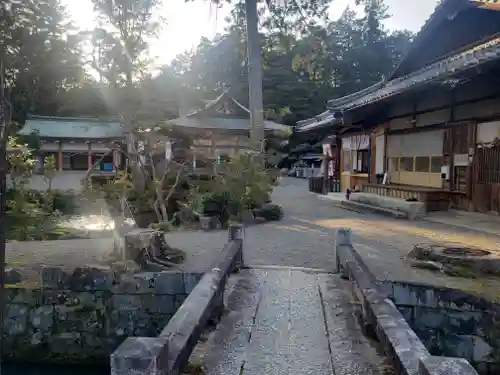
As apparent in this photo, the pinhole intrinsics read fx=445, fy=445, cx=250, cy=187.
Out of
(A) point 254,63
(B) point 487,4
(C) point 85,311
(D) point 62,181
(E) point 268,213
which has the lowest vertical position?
(C) point 85,311

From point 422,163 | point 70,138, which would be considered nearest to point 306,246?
point 422,163

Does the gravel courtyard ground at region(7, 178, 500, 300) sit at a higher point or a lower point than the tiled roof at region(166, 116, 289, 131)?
lower

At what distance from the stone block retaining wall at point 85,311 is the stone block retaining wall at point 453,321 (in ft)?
8.89

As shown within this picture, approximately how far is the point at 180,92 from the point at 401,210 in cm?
750

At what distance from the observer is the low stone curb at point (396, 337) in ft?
7.58

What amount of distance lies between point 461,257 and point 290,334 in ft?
10.4

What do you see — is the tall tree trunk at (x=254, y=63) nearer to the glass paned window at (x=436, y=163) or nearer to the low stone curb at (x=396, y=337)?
the glass paned window at (x=436, y=163)

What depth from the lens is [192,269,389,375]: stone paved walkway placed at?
3.79 m

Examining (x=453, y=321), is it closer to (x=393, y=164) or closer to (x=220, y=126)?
(x=393, y=164)

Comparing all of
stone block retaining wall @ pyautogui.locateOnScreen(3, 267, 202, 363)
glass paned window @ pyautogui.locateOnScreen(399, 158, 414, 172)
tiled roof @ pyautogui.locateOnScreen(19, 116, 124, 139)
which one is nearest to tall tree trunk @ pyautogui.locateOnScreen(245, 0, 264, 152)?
glass paned window @ pyautogui.locateOnScreen(399, 158, 414, 172)

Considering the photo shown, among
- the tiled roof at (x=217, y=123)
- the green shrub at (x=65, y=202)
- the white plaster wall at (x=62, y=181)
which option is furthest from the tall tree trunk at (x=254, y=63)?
the white plaster wall at (x=62, y=181)

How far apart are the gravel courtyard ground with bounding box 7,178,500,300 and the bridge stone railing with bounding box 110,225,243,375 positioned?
1.23 m

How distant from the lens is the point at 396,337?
3.34m

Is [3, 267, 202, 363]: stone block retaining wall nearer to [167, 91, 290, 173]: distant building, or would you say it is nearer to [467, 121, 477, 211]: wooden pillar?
[467, 121, 477, 211]: wooden pillar
